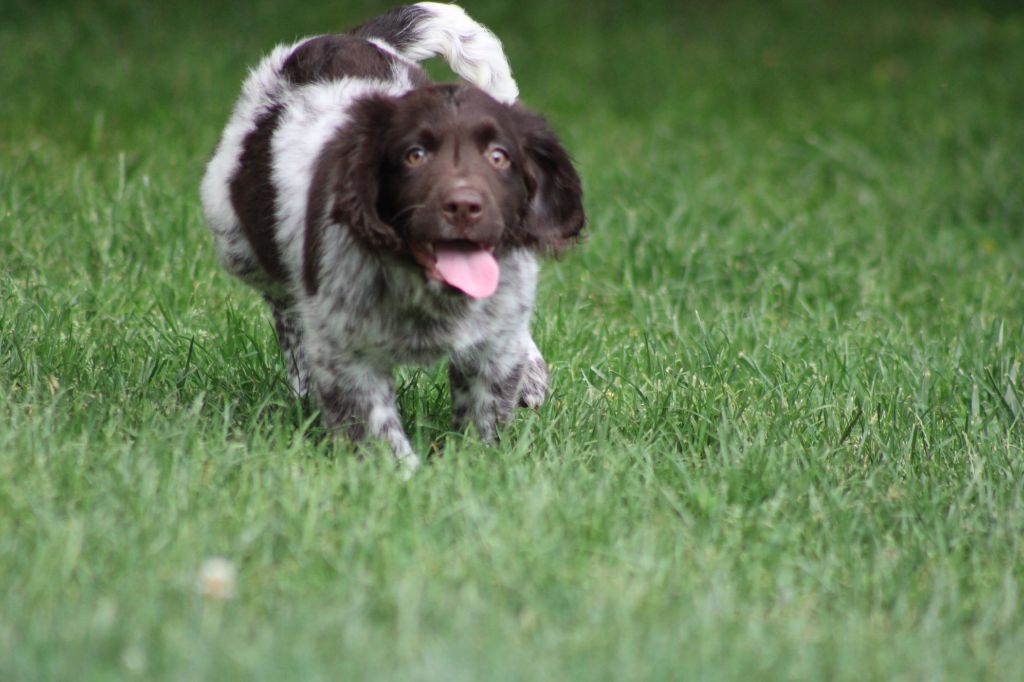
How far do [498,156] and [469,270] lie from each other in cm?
35

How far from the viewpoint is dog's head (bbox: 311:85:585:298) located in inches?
147

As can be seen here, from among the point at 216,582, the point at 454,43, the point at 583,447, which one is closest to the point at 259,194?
the point at 454,43

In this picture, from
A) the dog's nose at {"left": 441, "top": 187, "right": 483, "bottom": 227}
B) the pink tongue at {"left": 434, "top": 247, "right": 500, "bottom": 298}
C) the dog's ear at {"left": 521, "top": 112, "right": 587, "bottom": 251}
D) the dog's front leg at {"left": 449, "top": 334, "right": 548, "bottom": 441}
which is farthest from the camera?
the dog's front leg at {"left": 449, "top": 334, "right": 548, "bottom": 441}

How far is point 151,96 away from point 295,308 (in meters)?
4.89

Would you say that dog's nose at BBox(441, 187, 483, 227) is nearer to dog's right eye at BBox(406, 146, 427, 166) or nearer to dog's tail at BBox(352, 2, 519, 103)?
dog's right eye at BBox(406, 146, 427, 166)

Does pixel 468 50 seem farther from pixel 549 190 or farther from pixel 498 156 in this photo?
pixel 498 156

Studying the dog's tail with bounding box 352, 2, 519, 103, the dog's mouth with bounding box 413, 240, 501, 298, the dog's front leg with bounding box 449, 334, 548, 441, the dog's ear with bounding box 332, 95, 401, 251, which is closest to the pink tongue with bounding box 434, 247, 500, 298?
the dog's mouth with bounding box 413, 240, 501, 298

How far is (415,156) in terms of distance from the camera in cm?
386

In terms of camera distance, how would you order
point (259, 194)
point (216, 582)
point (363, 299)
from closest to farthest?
point (216, 582) < point (363, 299) < point (259, 194)

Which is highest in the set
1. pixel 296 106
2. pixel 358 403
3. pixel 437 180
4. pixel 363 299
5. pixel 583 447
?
pixel 437 180

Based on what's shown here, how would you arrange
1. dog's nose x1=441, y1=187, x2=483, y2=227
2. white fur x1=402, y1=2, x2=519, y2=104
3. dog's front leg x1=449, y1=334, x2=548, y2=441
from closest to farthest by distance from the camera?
1. dog's nose x1=441, y1=187, x2=483, y2=227
2. dog's front leg x1=449, y1=334, x2=548, y2=441
3. white fur x1=402, y1=2, x2=519, y2=104

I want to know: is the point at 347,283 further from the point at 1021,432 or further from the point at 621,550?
the point at 1021,432

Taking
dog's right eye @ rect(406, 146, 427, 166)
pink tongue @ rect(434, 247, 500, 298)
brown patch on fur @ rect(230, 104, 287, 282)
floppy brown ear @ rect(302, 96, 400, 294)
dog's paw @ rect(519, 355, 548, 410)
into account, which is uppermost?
dog's right eye @ rect(406, 146, 427, 166)

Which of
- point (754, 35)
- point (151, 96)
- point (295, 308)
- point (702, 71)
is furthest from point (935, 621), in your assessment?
point (754, 35)
